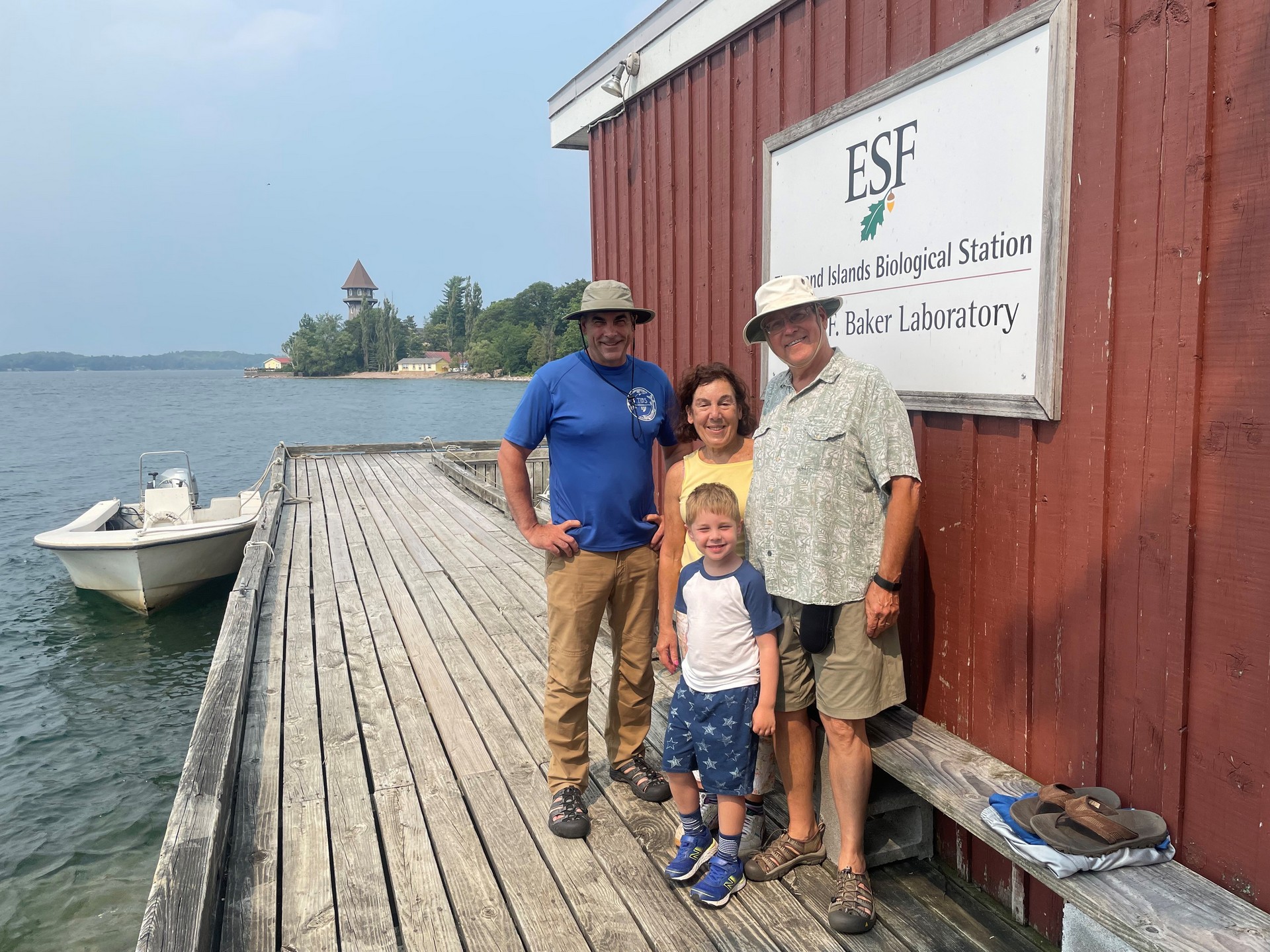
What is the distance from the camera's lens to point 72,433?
4800cm

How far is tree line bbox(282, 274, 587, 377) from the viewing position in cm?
10056

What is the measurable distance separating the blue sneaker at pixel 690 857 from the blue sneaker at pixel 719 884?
0.17 feet

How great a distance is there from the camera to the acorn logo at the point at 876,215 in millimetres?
2684

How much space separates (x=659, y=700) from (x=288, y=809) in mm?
1399

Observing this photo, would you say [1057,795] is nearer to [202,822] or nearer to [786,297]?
[786,297]

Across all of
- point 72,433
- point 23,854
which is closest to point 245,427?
point 72,433

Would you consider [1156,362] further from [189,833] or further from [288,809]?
[288,809]

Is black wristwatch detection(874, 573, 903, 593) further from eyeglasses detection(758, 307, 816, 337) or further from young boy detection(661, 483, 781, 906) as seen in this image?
eyeglasses detection(758, 307, 816, 337)

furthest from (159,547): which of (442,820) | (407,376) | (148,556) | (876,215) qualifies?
(407,376)

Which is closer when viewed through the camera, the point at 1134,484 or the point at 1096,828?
the point at 1096,828

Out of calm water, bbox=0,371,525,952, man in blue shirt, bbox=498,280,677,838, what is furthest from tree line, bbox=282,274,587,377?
man in blue shirt, bbox=498,280,677,838

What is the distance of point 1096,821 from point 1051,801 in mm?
133

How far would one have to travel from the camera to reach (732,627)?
2436 millimetres

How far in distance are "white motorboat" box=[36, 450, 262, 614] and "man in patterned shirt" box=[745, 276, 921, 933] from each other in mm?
8770
